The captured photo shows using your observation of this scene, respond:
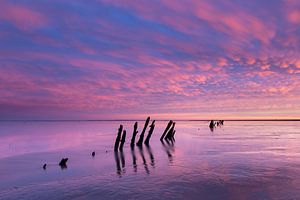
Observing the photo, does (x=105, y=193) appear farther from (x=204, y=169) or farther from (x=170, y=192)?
(x=204, y=169)

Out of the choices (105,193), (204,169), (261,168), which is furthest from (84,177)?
(261,168)

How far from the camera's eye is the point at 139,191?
12508mm

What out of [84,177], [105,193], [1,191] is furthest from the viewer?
[84,177]

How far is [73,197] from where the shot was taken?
39.1 feet

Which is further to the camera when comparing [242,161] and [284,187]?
[242,161]

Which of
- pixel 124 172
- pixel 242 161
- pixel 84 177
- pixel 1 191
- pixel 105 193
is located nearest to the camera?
pixel 105 193

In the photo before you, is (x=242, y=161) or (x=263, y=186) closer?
(x=263, y=186)

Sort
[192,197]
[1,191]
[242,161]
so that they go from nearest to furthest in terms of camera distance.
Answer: [192,197] → [1,191] → [242,161]

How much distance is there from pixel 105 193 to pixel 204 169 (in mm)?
6929

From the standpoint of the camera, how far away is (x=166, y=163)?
20.0 meters

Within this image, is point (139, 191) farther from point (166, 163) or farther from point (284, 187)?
point (166, 163)

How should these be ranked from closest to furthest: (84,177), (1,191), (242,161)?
1. (1,191)
2. (84,177)
3. (242,161)

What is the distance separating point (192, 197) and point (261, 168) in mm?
7503

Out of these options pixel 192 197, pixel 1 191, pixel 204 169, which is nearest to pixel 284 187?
pixel 192 197
